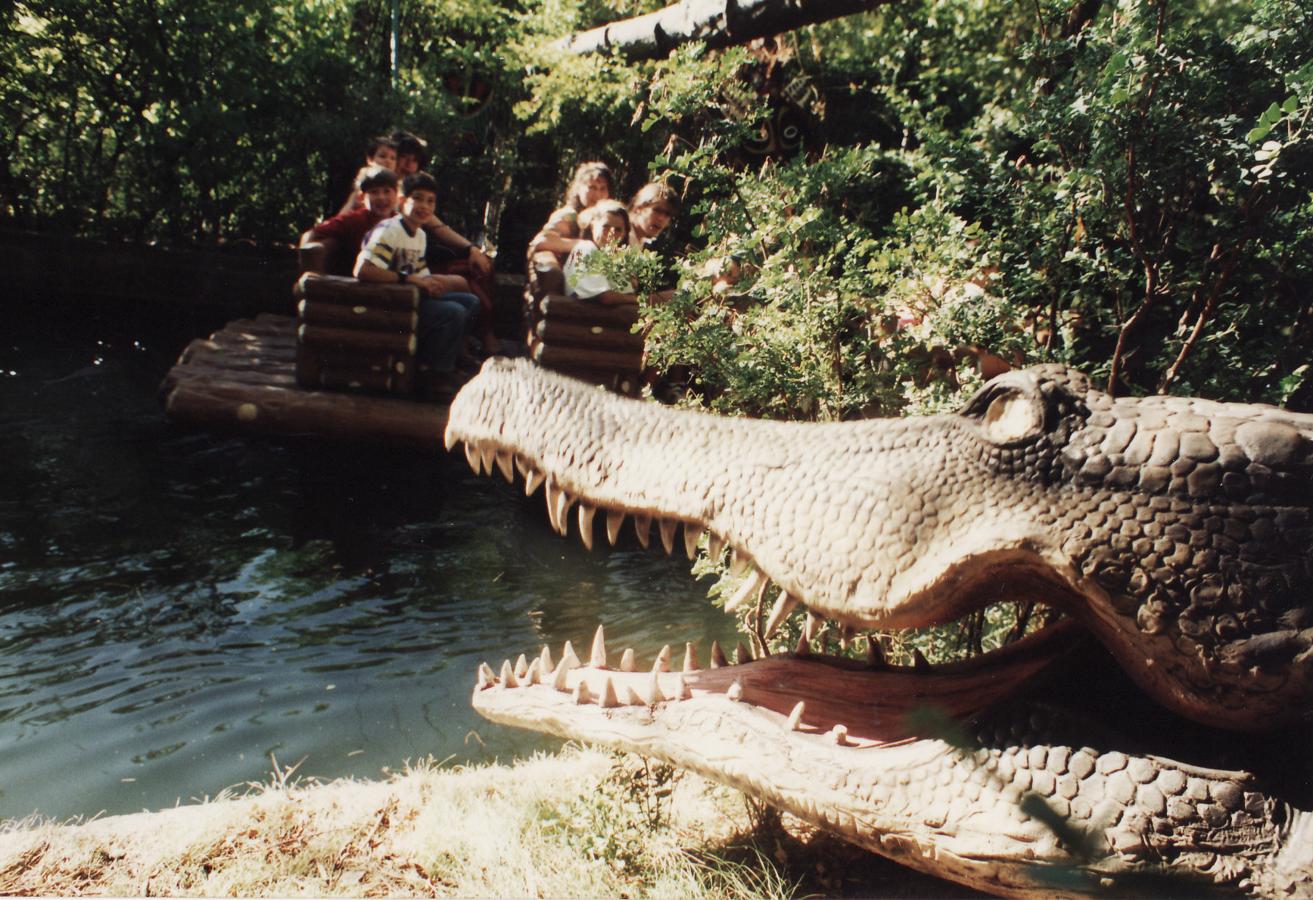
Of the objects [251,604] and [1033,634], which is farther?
[251,604]

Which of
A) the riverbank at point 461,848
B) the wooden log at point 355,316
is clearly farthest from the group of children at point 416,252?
the riverbank at point 461,848

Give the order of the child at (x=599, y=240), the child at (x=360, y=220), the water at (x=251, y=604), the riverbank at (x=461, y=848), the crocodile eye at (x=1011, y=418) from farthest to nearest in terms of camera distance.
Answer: the child at (x=360, y=220) < the child at (x=599, y=240) < the water at (x=251, y=604) < the riverbank at (x=461, y=848) < the crocodile eye at (x=1011, y=418)

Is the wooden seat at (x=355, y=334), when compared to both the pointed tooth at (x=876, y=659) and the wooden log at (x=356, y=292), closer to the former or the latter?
the wooden log at (x=356, y=292)

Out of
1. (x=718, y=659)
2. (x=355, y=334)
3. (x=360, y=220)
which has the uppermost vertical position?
(x=360, y=220)

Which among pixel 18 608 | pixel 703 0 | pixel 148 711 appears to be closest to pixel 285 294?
pixel 703 0

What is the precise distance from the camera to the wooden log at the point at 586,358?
5836 mm

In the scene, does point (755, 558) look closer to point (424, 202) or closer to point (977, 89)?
point (977, 89)

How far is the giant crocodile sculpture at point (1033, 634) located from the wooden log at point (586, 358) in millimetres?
3839

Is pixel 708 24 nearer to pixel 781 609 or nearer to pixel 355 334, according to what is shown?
pixel 355 334

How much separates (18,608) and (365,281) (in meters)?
3.04

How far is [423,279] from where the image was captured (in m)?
6.16

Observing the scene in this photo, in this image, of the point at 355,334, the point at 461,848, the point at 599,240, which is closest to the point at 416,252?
the point at 355,334

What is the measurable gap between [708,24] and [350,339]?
14.0 ft

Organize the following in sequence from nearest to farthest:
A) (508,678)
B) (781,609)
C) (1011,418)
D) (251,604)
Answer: (1011,418) < (781,609) < (508,678) < (251,604)
